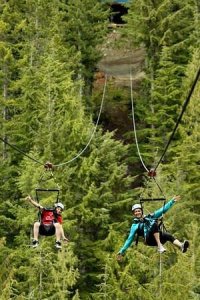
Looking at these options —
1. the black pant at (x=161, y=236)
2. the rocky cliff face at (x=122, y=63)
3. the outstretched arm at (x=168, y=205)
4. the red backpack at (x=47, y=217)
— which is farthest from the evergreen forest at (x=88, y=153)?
the outstretched arm at (x=168, y=205)

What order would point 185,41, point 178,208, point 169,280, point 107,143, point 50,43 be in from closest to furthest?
point 169,280
point 178,208
point 107,143
point 50,43
point 185,41

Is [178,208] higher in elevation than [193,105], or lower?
lower

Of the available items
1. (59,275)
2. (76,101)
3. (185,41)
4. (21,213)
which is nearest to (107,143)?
(76,101)

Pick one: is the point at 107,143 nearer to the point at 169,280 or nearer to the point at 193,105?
the point at 193,105

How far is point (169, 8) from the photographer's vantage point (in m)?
46.1

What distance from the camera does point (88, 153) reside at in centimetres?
3769

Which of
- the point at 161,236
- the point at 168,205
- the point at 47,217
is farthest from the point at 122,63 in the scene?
the point at 168,205

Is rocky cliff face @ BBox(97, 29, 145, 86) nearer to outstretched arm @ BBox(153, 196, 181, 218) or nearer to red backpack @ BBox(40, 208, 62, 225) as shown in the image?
red backpack @ BBox(40, 208, 62, 225)

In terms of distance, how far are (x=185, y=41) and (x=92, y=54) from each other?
19.8 feet

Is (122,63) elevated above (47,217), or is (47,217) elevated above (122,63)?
(122,63)

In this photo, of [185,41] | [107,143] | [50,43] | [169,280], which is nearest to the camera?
[169,280]

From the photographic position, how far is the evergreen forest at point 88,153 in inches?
1227

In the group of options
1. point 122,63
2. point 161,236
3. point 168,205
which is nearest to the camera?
point 168,205

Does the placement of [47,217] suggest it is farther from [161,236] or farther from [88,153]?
[88,153]
